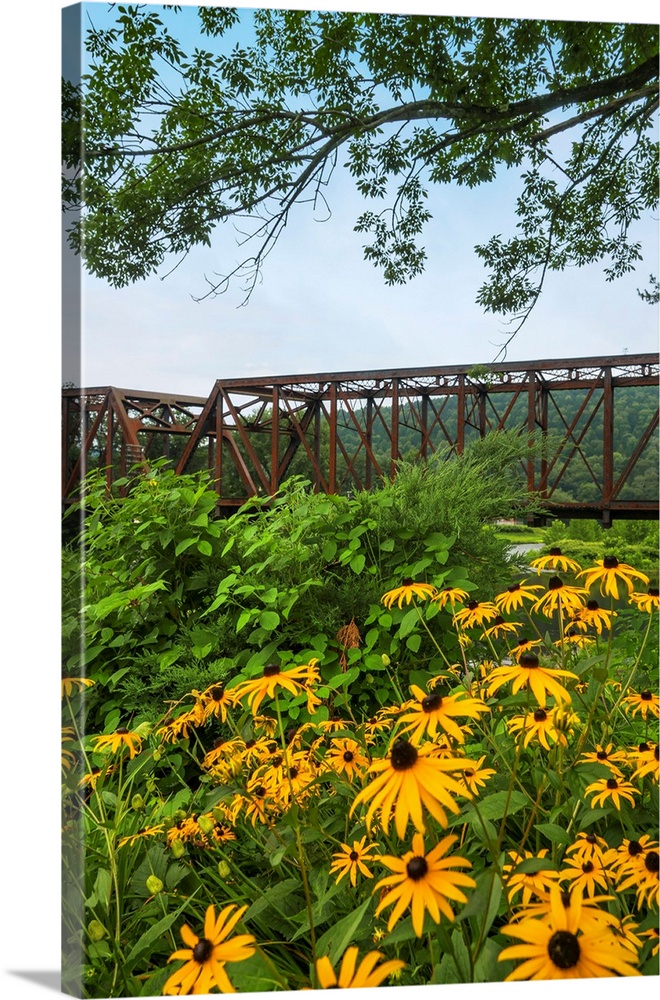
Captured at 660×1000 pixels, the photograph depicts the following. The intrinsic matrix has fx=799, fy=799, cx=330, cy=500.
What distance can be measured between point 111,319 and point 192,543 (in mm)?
578

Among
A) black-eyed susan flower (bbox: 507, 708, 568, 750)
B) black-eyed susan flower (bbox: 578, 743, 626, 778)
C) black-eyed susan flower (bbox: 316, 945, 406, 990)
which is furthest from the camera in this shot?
black-eyed susan flower (bbox: 578, 743, 626, 778)

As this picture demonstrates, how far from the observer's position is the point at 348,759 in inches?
52.7

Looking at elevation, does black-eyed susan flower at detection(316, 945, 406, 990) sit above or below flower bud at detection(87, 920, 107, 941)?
above

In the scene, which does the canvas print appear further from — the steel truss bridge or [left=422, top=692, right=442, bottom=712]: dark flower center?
[left=422, top=692, right=442, bottom=712]: dark flower center

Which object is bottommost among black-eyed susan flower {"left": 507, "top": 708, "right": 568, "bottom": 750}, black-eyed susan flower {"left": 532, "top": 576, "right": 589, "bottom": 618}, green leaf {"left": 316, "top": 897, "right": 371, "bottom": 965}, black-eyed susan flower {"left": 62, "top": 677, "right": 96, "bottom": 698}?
green leaf {"left": 316, "top": 897, "right": 371, "bottom": 965}

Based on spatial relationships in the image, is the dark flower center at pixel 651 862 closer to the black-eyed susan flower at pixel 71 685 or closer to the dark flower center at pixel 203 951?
the dark flower center at pixel 203 951

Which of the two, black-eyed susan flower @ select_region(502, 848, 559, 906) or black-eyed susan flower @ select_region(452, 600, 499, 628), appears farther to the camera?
black-eyed susan flower @ select_region(452, 600, 499, 628)

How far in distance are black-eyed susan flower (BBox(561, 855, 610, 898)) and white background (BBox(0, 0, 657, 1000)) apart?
222 mm

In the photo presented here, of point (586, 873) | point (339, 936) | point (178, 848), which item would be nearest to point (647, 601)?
point (586, 873)

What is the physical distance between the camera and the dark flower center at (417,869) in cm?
89

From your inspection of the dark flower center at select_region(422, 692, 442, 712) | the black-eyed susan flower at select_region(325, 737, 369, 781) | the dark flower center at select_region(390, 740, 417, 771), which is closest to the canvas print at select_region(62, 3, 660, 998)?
the black-eyed susan flower at select_region(325, 737, 369, 781)

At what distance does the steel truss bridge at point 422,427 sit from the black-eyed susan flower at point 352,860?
773mm

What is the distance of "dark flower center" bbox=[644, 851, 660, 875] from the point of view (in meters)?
1.27
